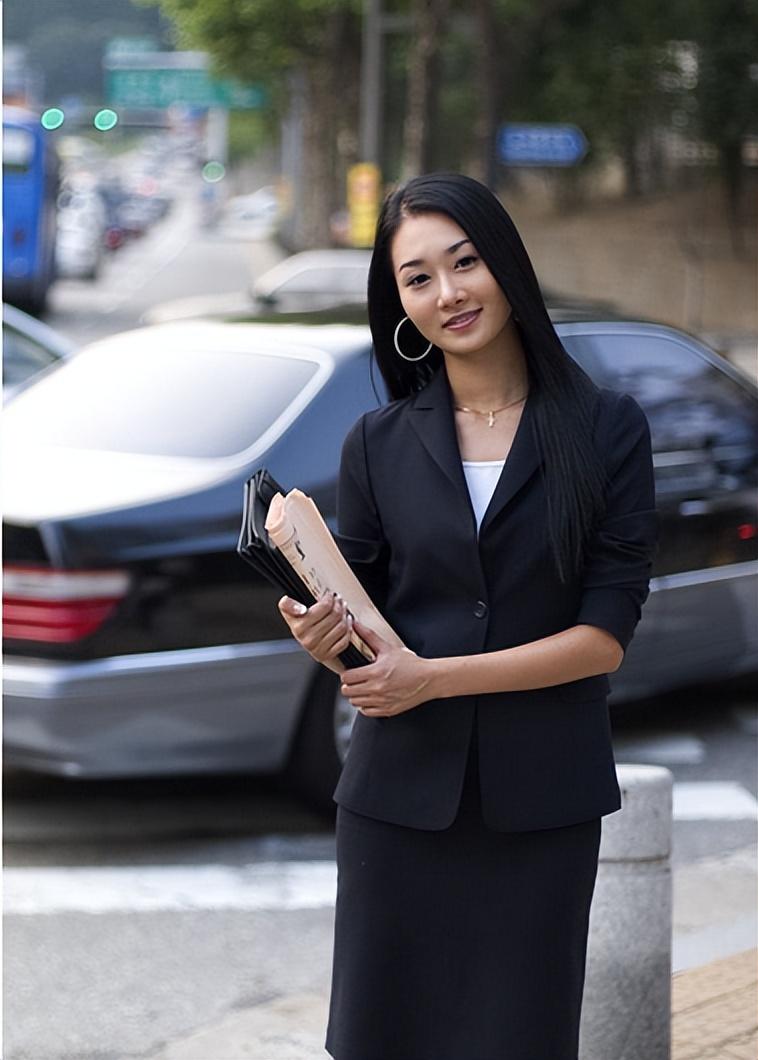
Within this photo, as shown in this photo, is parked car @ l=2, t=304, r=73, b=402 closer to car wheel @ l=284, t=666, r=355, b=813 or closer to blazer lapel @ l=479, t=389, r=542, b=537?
car wheel @ l=284, t=666, r=355, b=813

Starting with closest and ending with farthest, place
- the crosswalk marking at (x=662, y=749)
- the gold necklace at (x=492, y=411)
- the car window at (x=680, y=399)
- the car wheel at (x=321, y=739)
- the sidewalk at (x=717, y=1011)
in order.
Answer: the gold necklace at (x=492, y=411)
the sidewalk at (x=717, y=1011)
the car wheel at (x=321, y=739)
the car window at (x=680, y=399)
the crosswalk marking at (x=662, y=749)

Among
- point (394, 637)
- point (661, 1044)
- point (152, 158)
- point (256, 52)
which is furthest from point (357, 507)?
point (152, 158)

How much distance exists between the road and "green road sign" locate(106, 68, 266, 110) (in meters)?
69.0

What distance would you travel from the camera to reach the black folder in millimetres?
2627

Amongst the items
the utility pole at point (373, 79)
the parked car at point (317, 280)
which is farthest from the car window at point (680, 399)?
the utility pole at point (373, 79)

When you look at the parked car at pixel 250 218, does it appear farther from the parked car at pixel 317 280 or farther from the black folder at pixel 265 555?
the black folder at pixel 265 555

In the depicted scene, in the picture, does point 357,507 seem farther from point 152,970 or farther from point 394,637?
point 152,970

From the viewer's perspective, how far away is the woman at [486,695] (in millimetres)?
2760

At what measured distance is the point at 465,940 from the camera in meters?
2.79

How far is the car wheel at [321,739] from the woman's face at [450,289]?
9.90 feet

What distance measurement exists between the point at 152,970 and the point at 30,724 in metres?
0.92

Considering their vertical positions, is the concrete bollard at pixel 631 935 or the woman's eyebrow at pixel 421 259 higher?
the woman's eyebrow at pixel 421 259

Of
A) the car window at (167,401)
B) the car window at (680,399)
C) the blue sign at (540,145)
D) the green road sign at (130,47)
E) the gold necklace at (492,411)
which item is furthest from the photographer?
the green road sign at (130,47)

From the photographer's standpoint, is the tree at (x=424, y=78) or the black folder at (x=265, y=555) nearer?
the black folder at (x=265, y=555)
